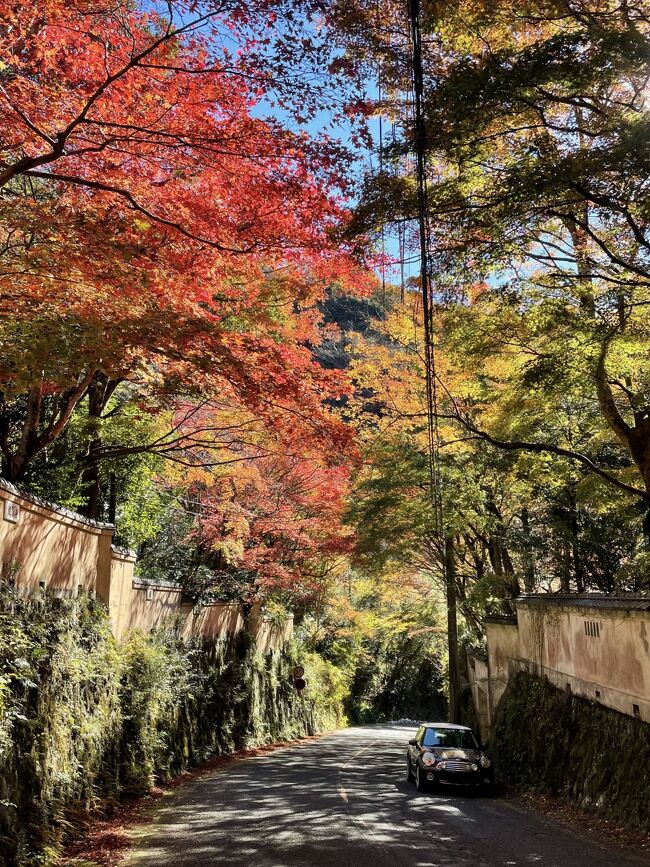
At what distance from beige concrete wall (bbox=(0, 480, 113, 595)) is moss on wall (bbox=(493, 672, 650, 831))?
31.6 feet

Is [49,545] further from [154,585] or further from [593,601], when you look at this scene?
[593,601]

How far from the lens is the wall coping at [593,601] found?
11211 mm

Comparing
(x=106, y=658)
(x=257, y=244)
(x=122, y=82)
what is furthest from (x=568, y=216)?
(x=106, y=658)

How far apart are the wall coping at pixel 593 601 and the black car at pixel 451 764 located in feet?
12.4

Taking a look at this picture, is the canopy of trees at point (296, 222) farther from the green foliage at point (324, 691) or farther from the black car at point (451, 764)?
the green foliage at point (324, 691)

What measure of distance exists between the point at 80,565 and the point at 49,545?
1669 millimetres

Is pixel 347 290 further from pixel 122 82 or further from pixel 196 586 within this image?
pixel 196 586

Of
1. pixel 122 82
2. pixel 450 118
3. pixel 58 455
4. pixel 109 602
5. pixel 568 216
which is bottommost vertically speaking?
pixel 109 602

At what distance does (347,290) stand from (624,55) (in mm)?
8053

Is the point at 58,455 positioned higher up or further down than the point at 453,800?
higher up

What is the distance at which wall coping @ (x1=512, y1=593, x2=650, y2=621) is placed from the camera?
11.2 metres

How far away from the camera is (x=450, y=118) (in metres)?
7.15

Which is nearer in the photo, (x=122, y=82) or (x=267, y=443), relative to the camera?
(x=122, y=82)

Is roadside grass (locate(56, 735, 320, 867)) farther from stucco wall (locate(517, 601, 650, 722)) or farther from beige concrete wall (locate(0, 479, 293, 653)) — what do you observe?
stucco wall (locate(517, 601, 650, 722))
